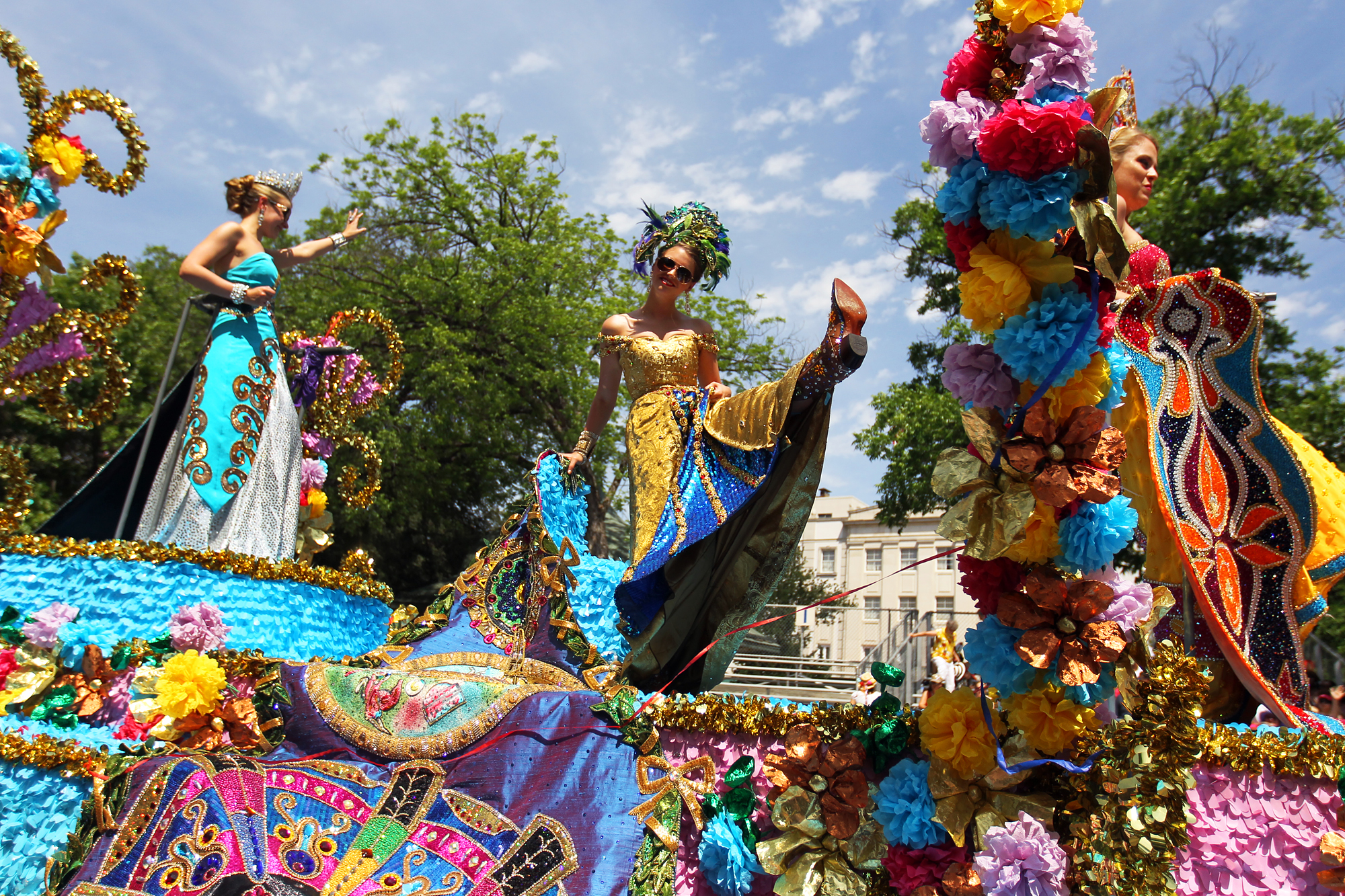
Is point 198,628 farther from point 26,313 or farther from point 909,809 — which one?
point 909,809

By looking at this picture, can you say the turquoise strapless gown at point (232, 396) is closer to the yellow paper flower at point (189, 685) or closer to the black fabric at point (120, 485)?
the black fabric at point (120, 485)

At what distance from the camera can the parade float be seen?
2195 millimetres

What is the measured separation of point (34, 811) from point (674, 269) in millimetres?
3552

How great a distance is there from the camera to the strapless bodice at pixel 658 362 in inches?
159

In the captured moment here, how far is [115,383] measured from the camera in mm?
5316

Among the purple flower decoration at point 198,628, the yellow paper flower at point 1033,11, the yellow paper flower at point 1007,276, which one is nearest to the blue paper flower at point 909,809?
the yellow paper flower at point 1007,276

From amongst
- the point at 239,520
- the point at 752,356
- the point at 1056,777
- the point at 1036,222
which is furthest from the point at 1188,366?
the point at 752,356

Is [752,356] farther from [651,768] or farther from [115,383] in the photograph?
[651,768]

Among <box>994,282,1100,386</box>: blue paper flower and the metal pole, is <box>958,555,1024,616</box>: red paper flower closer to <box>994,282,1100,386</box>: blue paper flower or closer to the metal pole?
<box>994,282,1100,386</box>: blue paper flower

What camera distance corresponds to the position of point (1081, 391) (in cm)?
231

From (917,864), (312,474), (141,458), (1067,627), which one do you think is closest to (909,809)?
(917,864)

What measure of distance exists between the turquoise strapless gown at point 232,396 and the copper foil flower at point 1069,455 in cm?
425

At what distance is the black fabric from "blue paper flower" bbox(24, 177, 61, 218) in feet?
3.97

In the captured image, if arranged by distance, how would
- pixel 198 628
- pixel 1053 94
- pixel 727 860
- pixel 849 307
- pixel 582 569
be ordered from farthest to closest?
pixel 582 569
pixel 198 628
pixel 849 307
pixel 727 860
pixel 1053 94
